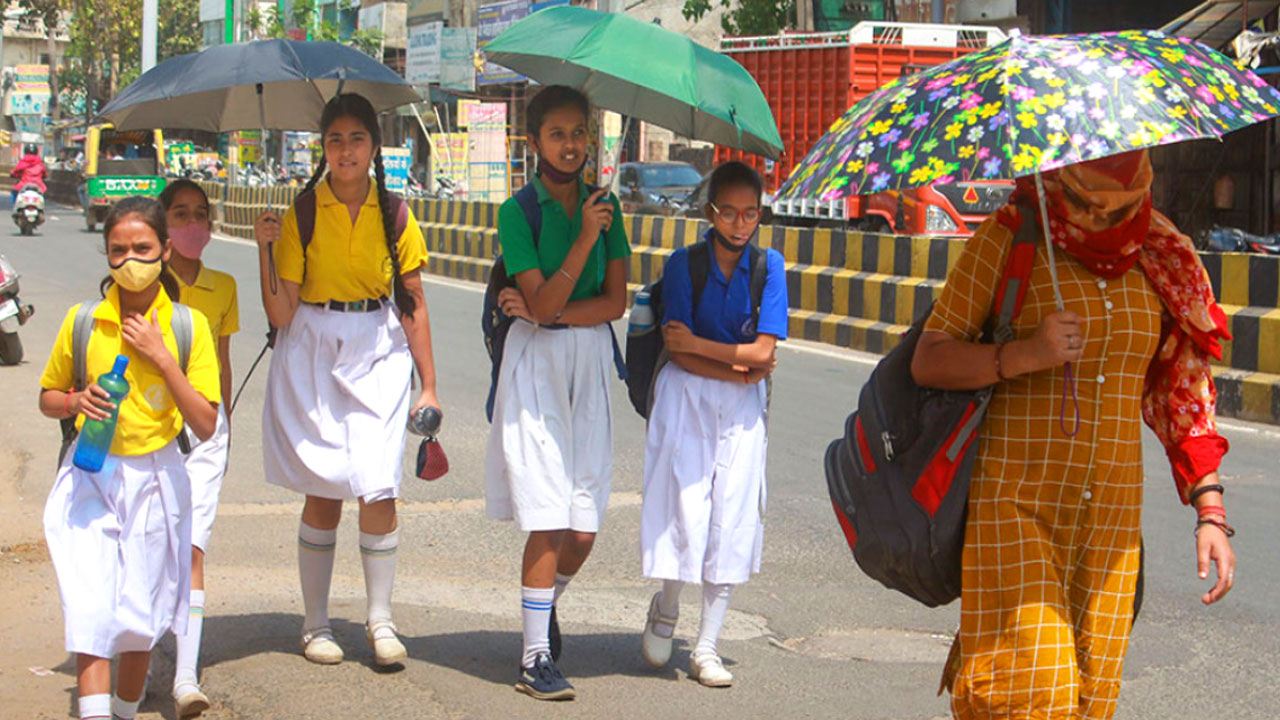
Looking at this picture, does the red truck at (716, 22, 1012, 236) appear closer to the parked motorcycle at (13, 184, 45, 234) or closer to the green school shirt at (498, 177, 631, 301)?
the green school shirt at (498, 177, 631, 301)

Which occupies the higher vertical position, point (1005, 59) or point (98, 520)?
point (1005, 59)

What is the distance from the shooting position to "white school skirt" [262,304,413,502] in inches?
195

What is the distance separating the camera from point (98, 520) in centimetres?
391

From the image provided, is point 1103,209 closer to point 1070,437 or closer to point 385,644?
point 1070,437

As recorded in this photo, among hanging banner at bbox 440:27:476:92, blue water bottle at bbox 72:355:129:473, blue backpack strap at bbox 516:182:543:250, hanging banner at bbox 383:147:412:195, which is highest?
hanging banner at bbox 440:27:476:92

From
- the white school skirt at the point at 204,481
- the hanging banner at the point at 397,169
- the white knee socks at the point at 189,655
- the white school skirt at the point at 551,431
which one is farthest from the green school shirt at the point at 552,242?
the hanging banner at the point at 397,169

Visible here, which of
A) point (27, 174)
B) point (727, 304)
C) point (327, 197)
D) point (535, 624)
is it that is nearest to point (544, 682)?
point (535, 624)

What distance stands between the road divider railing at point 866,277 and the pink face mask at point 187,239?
109 cm

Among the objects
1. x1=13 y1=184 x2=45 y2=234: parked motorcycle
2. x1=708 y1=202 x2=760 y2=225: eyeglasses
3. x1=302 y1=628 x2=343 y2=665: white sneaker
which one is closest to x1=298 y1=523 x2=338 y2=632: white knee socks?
x1=302 y1=628 x2=343 y2=665: white sneaker

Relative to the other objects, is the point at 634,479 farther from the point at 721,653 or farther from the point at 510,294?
the point at 510,294

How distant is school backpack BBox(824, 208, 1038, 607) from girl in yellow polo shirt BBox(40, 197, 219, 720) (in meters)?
1.65

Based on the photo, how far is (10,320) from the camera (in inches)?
493

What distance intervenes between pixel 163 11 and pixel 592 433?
256 feet

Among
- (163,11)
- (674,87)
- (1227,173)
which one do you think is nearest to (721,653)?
(674,87)
